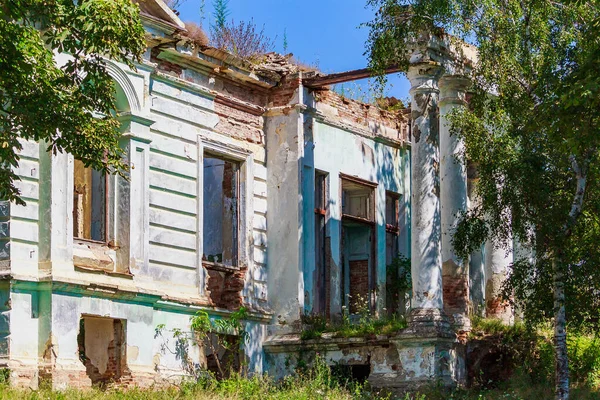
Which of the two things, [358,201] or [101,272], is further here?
[358,201]

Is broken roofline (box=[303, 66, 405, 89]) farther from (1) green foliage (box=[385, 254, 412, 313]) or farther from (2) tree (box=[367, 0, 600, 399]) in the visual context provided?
(1) green foliage (box=[385, 254, 412, 313])

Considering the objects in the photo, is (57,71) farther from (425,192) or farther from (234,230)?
(425,192)

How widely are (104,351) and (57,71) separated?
18.6ft

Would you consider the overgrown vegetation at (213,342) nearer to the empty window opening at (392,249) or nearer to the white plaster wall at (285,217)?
the white plaster wall at (285,217)

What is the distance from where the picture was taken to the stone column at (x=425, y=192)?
17453 millimetres

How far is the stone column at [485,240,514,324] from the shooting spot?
20.6 meters

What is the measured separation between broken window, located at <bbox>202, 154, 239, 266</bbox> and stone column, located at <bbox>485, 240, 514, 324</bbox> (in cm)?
510

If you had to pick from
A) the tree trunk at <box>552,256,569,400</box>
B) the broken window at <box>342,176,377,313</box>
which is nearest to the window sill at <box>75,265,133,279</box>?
the broken window at <box>342,176,377,313</box>

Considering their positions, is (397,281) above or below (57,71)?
below

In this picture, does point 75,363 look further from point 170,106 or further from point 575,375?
point 575,375

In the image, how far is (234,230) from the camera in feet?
60.7

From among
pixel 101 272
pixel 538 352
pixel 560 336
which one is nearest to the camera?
pixel 101 272

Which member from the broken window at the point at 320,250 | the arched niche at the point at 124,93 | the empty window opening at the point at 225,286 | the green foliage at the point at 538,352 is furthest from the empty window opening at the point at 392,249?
the arched niche at the point at 124,93

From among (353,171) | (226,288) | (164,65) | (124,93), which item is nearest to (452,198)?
(353,171)
